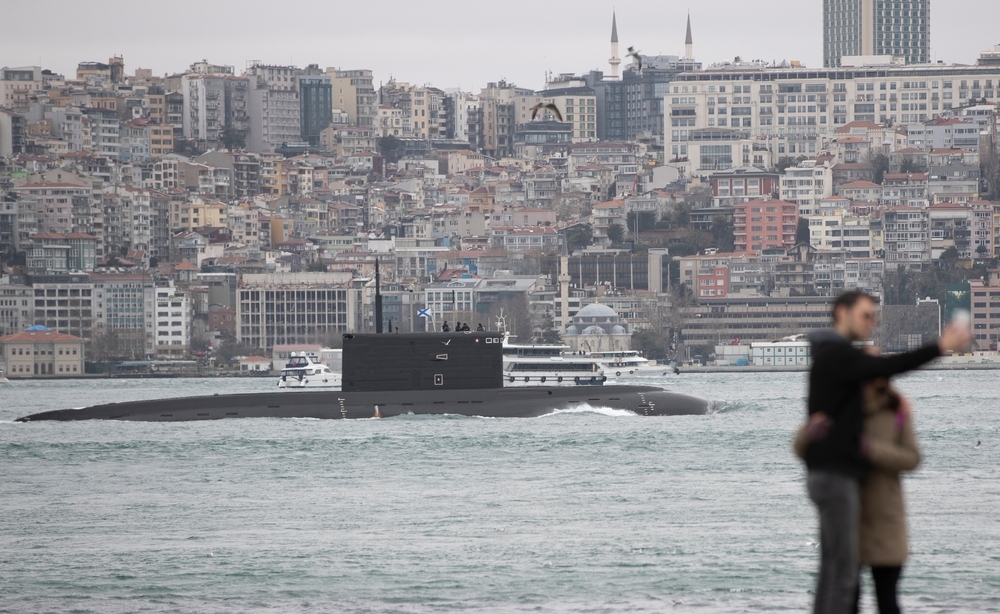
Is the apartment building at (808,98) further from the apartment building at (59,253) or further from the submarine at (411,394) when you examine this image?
the submarine at (411,394)

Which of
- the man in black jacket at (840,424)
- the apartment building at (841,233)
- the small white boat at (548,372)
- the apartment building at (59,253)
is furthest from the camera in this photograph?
the apartment building at (841,233)

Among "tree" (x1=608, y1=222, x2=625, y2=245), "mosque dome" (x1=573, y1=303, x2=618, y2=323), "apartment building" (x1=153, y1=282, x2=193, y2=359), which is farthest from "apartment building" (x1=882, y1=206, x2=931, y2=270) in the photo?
"apartment building" (x1=153, y1=282, x2=193, y2=359)

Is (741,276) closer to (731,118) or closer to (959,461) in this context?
(731,118)

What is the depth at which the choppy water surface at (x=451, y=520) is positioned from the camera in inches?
516

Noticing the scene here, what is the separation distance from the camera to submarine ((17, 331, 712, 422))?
31.6m

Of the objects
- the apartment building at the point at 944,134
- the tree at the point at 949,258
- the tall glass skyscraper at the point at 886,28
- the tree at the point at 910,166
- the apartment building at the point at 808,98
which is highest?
the tall glass skyscraper at the point at 886,28

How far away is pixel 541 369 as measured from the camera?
63.0 metres

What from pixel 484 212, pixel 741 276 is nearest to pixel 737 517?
pixel 741 276

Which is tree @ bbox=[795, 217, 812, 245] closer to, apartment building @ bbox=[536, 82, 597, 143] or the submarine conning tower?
apartment building @ bbox=[536, 82, 597, 143]

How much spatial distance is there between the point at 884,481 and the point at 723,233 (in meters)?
129

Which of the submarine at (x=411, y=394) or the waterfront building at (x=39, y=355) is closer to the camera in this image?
the submarine at (x=411, y=394)

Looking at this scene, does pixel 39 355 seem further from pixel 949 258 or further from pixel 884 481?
pixel 884 481

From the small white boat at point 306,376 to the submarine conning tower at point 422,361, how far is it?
37.2 feet

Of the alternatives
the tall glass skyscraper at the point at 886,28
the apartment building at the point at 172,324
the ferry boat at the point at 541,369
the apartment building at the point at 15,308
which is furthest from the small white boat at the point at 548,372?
the tall glass skyscraper at the point at 886,28
